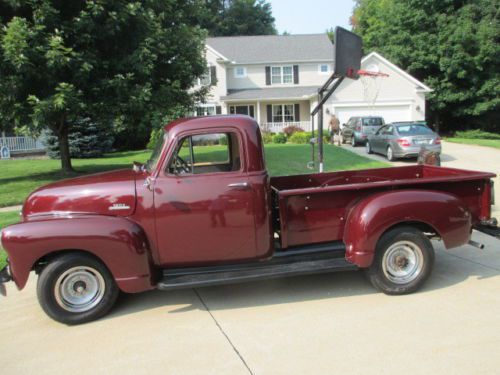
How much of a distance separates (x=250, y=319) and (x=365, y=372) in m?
1.39

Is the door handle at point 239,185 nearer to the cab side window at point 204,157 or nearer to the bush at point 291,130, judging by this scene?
the cab side window at point 204,157

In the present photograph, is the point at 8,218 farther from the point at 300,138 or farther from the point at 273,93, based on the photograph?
the point at 273,93

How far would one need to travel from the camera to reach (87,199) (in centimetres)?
475

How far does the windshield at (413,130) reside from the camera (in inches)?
687

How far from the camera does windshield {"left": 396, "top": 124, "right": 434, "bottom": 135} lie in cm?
1745

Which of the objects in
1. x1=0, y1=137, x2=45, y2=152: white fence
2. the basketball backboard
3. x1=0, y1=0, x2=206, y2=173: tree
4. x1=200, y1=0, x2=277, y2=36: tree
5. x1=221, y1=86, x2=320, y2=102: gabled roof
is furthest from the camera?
x1=200, y1=0, x2=277, y2=36: tree

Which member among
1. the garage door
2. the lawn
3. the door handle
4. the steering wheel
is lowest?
the lawn

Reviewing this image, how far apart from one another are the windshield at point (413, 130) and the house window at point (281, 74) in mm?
19762

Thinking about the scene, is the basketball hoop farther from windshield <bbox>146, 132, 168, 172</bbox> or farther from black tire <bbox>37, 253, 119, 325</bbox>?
black tire <bbox>37, 253, 119, 325</bbox>

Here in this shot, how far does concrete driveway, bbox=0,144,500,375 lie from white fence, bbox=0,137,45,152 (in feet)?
80.4

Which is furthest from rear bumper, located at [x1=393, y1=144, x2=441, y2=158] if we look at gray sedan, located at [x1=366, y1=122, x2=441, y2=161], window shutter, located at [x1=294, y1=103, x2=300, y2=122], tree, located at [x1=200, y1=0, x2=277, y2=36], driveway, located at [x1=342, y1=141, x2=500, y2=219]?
tree, located at [x1=200, y1=0, x2=277, y2=36]

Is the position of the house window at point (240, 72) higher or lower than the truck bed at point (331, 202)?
higher

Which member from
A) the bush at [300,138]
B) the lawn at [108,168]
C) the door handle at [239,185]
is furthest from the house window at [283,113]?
the door handle at [239,185]

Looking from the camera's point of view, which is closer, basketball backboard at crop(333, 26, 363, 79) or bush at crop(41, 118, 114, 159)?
basketball backboard at crop(333, 26, 363, 79)
